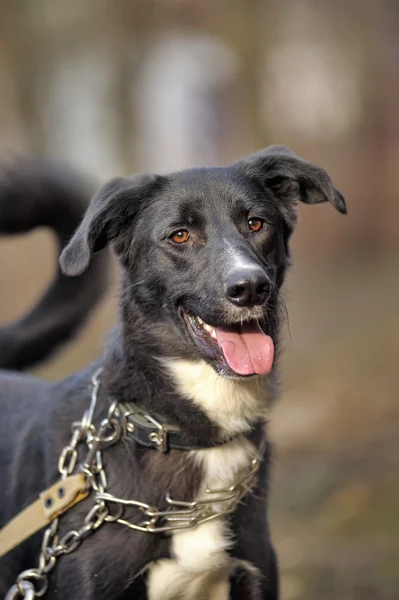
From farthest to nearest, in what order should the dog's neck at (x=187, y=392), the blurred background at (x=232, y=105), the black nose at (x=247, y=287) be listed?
the blurred background at (x=232, y=105) → the dog's neck at (x=187, y=392) → the black nose at (x=247, y=287)

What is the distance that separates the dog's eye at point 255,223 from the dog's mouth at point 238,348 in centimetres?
37

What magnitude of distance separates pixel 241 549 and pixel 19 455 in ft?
2.82

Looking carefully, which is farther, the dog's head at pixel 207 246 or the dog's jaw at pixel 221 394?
the dog's jaw at pixel 221 394

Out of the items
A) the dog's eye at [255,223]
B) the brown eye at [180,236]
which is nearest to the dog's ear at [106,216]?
the brown eye at [180,236]

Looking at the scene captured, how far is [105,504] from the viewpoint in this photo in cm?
301

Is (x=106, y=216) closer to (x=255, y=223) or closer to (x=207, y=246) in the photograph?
(x=207, y=246)

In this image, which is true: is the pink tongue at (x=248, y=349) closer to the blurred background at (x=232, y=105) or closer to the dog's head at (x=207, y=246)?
the dog's head at (x=207, y=246)

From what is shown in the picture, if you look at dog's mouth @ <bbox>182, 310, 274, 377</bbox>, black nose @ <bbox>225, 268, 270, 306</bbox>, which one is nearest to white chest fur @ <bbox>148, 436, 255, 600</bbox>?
dog's mouth @ <bbox>182, 310, 274, 377</bbox>

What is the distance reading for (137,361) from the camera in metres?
3.22

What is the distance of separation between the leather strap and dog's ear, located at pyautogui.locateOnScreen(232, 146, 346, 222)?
48.2 inches

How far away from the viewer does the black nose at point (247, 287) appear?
2.89 m

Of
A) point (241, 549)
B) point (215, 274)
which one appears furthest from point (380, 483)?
point (215, 274)

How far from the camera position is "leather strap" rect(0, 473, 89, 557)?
3.02m

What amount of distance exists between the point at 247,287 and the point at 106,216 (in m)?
0.59
